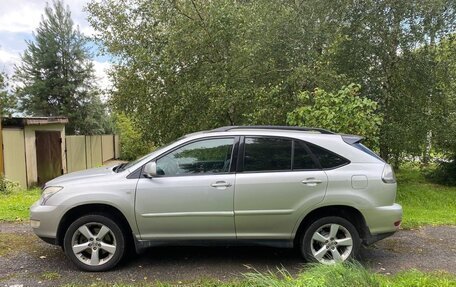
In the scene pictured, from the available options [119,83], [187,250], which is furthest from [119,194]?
[119,83]

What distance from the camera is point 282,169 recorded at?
15.4ft

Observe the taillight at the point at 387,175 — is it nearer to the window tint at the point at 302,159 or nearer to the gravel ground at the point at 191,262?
the window tint at the point at 302,159

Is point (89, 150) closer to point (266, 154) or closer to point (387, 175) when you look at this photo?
point (266, 154)

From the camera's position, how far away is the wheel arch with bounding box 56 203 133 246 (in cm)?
464

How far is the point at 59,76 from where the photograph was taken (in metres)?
23.6

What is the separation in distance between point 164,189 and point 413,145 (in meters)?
8.25

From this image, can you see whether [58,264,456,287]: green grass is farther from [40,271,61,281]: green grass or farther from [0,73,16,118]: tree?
[0,73,16,118]: tree

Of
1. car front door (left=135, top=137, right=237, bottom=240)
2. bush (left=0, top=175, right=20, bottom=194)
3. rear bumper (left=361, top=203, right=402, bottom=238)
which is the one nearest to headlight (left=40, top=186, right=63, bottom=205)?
car front door (left=135, top=137, right=237, bottom=240)

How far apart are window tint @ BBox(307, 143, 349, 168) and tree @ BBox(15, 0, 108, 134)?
2082 centimetres

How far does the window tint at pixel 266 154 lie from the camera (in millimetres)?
4727

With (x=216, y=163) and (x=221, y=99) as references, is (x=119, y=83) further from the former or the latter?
(x=216, y=163)

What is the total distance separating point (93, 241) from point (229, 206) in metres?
1.61

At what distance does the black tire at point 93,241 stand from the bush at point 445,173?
11614 millimetres

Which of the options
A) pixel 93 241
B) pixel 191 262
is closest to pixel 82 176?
pixel 93 241
